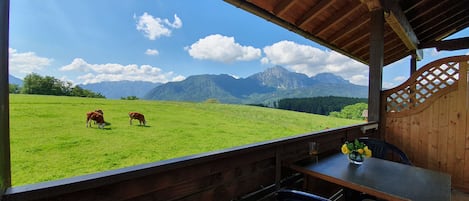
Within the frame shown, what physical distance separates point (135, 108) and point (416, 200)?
879 centimetres

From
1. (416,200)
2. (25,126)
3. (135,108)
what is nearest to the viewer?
(416,200)

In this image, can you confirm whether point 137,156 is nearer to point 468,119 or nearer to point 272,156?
point 272,156

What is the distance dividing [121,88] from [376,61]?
7958 millimetres

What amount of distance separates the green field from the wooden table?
3.23 metres

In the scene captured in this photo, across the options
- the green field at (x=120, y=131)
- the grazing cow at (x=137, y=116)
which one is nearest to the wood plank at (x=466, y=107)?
the green field at (x=120, y=131)

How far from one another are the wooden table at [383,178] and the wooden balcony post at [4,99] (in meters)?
1.48

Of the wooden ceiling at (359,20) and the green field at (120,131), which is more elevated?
the wooden ceiling at (359,20)

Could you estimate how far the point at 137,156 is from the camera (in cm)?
655

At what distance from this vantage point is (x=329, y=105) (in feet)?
29.6

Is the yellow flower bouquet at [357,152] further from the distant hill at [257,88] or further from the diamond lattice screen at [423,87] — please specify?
the distant hill at [257,88]

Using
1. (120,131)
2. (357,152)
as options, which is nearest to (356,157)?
(357,152)

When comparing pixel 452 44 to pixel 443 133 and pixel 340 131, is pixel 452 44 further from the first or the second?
pixel 340 131

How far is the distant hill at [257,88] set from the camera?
10297 mm

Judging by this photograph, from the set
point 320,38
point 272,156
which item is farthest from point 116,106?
point 272,156
